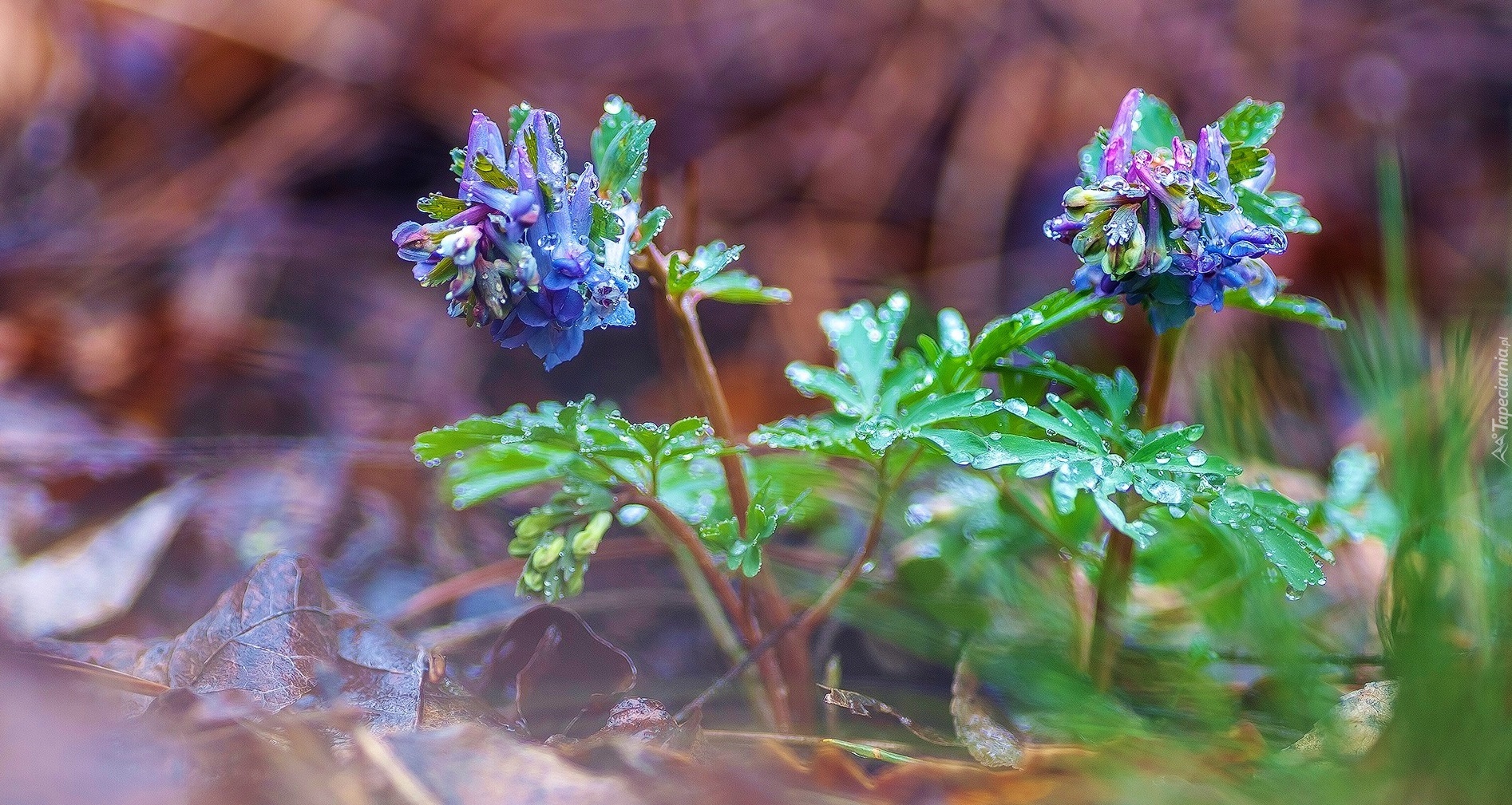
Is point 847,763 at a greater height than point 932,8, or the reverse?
point 932,8

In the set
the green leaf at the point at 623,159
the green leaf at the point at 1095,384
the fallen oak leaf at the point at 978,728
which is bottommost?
the fallen oak leaf at the point at 978,728

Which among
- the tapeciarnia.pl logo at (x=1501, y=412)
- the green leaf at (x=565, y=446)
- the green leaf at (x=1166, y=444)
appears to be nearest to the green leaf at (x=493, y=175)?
the green leaf at (x=565, y=446)

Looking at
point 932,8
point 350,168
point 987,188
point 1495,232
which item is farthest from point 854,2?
point 1495,232

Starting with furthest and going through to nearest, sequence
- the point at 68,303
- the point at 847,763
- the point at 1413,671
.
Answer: the point at 68,303 → the point at 847,763 → the point at 1413,671

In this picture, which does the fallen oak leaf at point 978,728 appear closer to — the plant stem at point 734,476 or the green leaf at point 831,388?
the plant stem at point 734,476

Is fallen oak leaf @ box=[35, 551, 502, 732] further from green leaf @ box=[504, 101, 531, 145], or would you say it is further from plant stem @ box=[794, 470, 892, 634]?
green leaf @ box=[504, 101, 531, 145]

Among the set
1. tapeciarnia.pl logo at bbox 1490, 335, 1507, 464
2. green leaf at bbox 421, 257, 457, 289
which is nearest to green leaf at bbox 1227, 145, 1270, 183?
tapeciarnia.pl logo at bbox 1490, 335, 1507, 464

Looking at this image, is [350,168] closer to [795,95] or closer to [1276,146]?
[795,95]

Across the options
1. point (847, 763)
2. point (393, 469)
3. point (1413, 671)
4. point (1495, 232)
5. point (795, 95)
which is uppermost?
point (795, 95)
